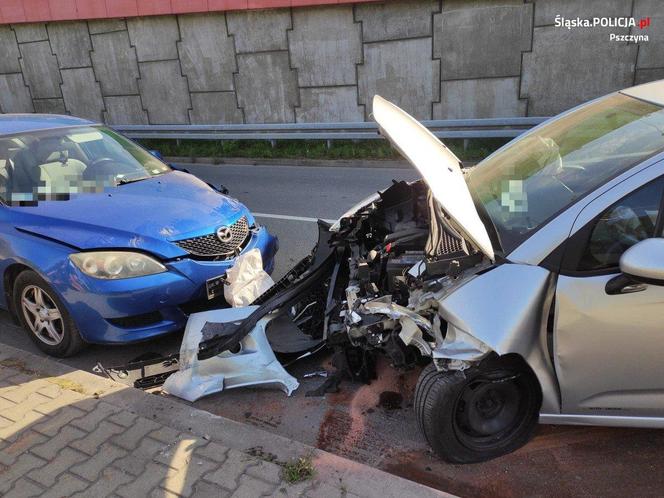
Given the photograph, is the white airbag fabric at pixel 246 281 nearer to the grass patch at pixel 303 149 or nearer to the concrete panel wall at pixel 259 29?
the grass patch at pixel 303 149

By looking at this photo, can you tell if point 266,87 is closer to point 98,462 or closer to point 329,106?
point 329,106

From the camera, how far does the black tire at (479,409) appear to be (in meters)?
2.43

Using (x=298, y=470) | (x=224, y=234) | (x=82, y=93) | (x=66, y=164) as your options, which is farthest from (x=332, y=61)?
(x=298, y=470)

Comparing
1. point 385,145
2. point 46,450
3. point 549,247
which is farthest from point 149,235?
point 385,145

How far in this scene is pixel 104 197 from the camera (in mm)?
3973

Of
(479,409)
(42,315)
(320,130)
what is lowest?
(479,409)

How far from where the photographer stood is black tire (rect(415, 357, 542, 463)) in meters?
2.43

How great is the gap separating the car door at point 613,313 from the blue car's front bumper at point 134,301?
96.3 inches

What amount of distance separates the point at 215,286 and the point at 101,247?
0.83 m

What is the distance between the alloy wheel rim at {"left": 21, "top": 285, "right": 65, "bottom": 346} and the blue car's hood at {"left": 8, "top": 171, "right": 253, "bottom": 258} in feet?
1.53

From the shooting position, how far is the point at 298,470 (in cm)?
241

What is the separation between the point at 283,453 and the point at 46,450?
128 centimetres

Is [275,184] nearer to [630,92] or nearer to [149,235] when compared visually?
[149,235]

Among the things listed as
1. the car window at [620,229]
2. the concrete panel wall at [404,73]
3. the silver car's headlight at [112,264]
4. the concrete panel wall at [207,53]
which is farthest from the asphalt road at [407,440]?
the concrete panel wall at [207,53]
